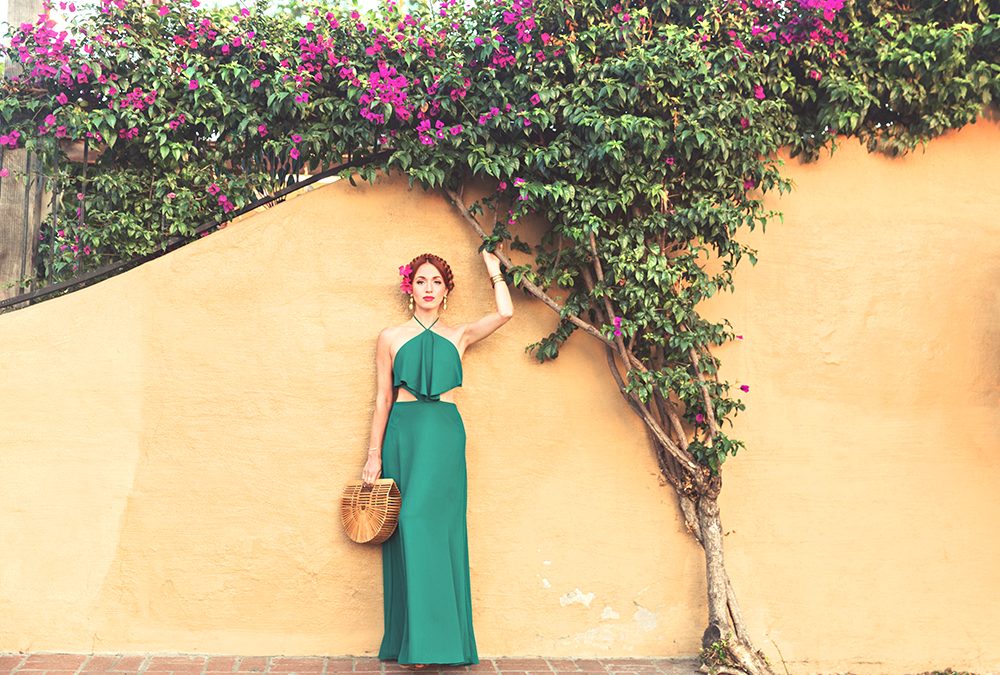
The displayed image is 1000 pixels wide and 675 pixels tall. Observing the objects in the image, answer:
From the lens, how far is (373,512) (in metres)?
4.36

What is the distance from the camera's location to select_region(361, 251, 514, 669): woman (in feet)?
14.0

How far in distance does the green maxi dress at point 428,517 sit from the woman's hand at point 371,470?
3 centimetres

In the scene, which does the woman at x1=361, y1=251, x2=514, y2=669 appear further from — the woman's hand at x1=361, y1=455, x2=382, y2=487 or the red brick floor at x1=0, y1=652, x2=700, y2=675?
the red brick floor at x1=0, y1=652, x2=700, y2=675

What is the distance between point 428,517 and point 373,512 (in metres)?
0.26

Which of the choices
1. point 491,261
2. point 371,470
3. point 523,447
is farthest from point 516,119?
point 371,470

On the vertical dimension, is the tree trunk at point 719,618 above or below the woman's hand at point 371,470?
below

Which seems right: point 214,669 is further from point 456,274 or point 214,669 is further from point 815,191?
point 815,191

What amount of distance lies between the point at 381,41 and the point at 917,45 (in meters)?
2.73

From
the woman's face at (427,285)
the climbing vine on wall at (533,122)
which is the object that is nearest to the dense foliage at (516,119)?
the climbing vine on wall at (533,122)

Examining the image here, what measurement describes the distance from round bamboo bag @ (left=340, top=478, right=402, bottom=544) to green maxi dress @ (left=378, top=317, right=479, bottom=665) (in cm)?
5

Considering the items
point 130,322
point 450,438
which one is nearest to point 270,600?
point 450,438

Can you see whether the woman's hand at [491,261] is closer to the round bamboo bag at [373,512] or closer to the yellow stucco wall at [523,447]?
the yellow stucco wall at [523,447]

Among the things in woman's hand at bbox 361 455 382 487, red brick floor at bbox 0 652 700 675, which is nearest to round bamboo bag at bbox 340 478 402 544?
woman's hand at bbox 361 455 382 487

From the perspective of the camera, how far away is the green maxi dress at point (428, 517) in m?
4.25
